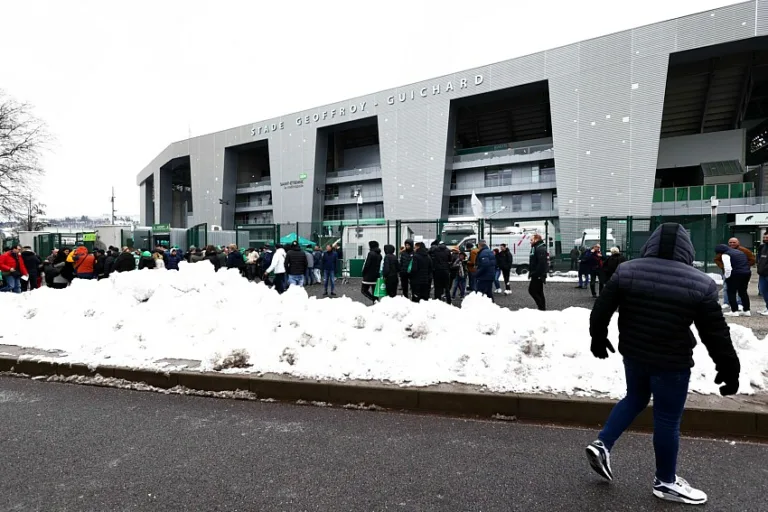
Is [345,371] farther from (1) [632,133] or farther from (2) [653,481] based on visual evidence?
(1) [632,133]

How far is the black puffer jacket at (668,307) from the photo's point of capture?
259cm

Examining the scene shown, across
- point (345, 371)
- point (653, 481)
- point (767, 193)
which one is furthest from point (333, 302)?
point (767, 193)

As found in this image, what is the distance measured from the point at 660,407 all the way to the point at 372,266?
832cm

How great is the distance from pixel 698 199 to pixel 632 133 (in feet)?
25.0

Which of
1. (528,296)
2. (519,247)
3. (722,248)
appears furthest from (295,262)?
(519,247)

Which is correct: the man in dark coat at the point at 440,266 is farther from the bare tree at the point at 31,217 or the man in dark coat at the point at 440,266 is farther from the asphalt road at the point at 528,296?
the bare tree at the point at 31,217

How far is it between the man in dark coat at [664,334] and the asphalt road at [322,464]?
0.35 metres

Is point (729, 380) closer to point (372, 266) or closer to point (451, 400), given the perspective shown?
point (451, 400)

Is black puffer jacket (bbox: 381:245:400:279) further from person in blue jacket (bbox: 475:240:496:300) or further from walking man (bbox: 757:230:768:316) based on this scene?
walking man (bbox: 757:230:768:316)

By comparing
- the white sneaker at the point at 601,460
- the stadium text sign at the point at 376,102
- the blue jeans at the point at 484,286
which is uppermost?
the stadium text sign at the point at 376,102

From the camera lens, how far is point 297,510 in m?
2.73

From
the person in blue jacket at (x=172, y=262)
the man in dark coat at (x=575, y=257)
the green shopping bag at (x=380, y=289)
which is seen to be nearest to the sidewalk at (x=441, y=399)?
the green shopping bag at (x=380, y=289)

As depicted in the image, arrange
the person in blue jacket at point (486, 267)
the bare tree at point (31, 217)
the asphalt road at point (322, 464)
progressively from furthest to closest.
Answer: the bare tree at point (31, 217) → the person in blue jacket at point (486, 267) → the asphalt road at point (322, 464)

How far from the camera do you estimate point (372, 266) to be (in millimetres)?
10773
